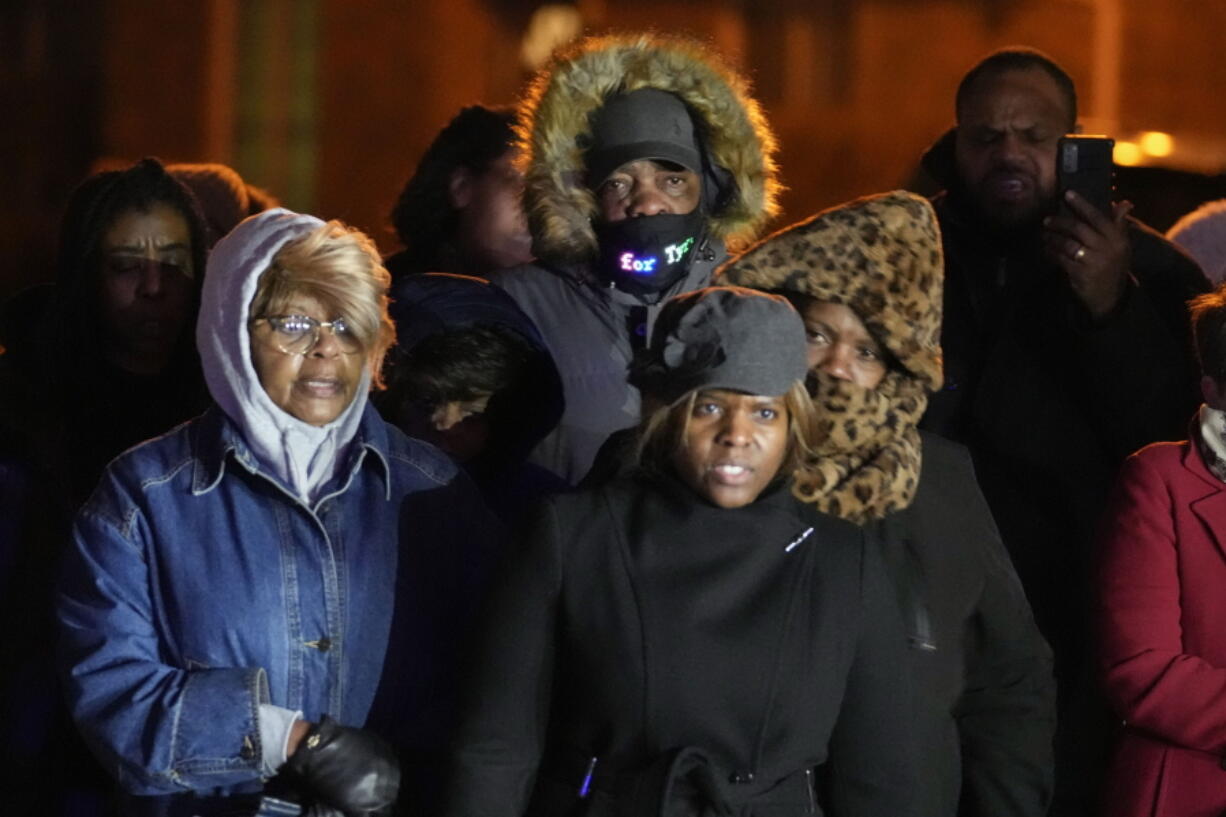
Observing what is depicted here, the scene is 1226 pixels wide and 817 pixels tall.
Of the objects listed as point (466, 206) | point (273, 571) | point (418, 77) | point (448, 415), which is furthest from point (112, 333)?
point (418, 77)

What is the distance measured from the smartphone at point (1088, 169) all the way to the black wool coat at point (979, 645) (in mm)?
1147

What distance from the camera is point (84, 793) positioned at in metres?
4.19

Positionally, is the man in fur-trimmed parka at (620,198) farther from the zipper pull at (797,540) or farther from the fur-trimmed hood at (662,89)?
the zipper pull at (797,540)

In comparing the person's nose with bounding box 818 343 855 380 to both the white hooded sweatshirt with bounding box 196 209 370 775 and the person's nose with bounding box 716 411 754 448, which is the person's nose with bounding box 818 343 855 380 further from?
the white hooded sweatshirt with bounding box 196 209 370 775

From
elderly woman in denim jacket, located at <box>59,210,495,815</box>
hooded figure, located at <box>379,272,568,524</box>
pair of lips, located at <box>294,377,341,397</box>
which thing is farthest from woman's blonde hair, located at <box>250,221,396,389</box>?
hooded figure, located at <box>379,272,568,524</box>

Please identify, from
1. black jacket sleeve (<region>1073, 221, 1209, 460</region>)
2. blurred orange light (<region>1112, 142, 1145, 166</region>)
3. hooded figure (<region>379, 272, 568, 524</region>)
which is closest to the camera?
hooded figure (<region>379, 272, 568, 524</region>)

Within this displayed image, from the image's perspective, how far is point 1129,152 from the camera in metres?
10.2

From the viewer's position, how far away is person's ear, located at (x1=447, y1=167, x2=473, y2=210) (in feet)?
18.3

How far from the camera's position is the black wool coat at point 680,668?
11.0ft

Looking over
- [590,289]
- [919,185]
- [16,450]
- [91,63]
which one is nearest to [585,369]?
[590,289]

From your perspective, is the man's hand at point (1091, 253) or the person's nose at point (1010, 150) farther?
the person's nose at point (1010, 150)

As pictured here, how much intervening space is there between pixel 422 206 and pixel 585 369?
1.27 m

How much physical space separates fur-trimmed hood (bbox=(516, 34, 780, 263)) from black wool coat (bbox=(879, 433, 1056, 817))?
42.3 inches

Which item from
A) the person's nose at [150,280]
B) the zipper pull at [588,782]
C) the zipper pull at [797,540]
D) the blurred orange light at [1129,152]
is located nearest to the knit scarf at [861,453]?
the zipper pull at [797,540]
